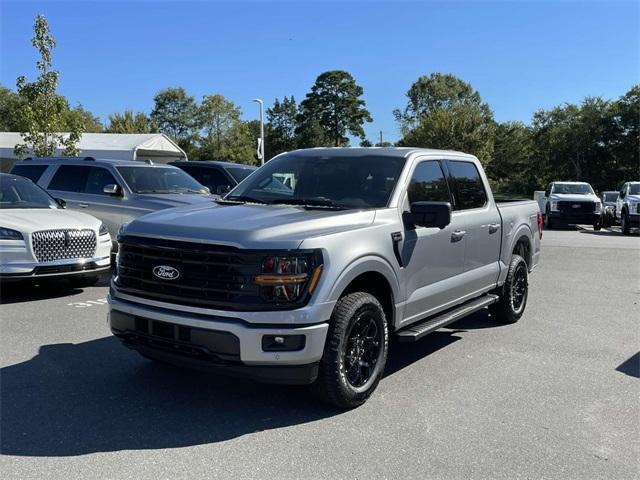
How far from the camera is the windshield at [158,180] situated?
1046 centimetres

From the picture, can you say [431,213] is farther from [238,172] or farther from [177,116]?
[177,116]

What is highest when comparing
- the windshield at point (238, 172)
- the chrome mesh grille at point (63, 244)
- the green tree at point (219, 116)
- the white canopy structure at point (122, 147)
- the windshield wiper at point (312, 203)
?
the green tree at point (219, 116)

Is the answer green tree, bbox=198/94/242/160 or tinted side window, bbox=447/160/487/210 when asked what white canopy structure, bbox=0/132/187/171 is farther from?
green tree, bbox=198/94/242/160

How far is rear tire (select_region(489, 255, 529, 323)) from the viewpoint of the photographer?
681 centimetres

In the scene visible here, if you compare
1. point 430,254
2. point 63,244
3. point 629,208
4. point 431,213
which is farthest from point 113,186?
point 629,208

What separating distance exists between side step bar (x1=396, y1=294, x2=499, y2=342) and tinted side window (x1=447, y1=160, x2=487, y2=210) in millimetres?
986

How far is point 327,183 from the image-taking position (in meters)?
5.24

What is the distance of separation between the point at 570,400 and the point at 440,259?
1550 mm

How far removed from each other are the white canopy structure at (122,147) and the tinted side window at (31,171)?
22354 mm

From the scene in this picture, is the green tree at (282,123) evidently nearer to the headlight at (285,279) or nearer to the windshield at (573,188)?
the windshield at (573,188)

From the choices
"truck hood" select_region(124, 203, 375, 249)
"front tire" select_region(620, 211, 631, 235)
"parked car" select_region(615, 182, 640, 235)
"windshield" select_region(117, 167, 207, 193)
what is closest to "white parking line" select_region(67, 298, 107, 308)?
"windshield" select_region(117, 167, 207, 193)

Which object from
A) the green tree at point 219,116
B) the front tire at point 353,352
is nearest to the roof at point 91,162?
the front tire at point 353,352

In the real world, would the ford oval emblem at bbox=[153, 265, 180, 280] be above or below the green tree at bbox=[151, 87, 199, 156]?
below

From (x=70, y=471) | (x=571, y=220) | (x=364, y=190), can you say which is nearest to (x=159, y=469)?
(x=70, y=471)
